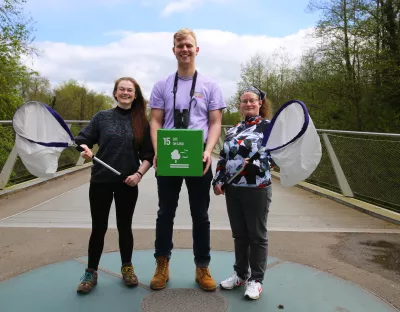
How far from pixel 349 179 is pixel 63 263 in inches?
206

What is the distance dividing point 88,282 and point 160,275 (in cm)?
56

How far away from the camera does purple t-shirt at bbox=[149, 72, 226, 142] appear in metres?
2.88

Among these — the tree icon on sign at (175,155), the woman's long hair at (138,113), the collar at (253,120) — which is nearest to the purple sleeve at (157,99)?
the woman's long hair at (138,113)

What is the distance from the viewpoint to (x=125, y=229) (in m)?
3.16

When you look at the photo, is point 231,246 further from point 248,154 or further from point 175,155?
point 175,155

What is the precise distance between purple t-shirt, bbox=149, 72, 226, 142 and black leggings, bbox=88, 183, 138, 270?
617mm

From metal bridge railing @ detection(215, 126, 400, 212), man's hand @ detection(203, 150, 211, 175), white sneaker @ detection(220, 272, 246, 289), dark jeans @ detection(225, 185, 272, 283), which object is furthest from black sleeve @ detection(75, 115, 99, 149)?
metal bridge railing @ detection(215, 126, 400, 212)

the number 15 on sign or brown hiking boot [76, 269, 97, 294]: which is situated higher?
the number 15 on sign

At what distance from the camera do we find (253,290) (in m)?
2.96

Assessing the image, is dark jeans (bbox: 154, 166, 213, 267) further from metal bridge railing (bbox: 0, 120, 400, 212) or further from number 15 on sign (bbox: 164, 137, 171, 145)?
metal bridge railing (bbox: 0, 120, 400, 212)

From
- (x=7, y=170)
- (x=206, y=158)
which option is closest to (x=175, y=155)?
(x=206, y=158)

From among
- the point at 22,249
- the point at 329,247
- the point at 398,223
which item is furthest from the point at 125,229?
the point at 398,223

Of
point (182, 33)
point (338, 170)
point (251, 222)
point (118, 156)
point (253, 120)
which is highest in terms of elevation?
Answer: point (182, 33)

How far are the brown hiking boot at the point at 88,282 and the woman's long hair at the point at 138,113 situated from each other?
1.10 m
